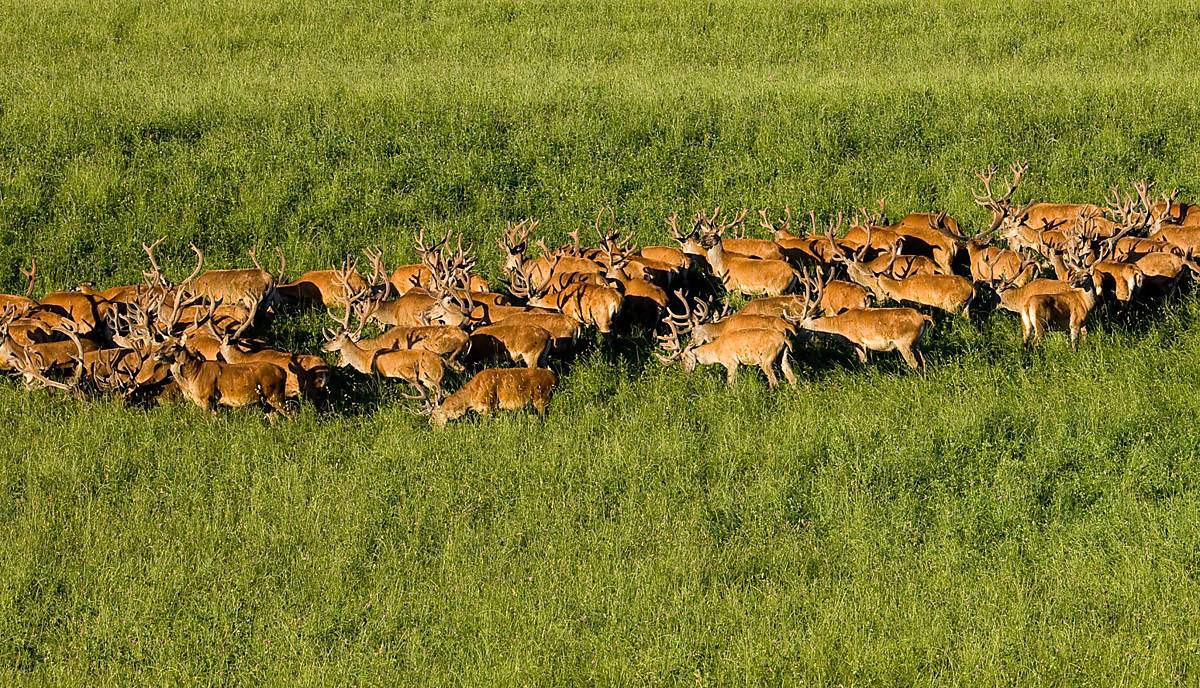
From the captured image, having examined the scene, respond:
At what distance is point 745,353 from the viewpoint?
11.2 m

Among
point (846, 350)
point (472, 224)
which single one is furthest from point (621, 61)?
point (846, 350)

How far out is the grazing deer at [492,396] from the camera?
1062cm

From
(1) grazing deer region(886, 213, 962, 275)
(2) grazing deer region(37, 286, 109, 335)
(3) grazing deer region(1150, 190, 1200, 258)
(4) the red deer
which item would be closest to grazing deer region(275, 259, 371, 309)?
(2) grazing deer region(37, 286, 109, 335)

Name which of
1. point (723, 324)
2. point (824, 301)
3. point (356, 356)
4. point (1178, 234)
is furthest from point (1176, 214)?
point (356, 356)

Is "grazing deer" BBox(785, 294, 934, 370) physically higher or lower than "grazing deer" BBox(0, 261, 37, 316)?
higher

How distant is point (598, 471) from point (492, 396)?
4.26 feet

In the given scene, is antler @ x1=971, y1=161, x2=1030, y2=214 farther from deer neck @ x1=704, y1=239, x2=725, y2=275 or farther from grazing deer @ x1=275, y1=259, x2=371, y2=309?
grazing deer @ x1=275, y1=259, x2=371, y2=309

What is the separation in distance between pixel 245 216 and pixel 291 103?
352cm

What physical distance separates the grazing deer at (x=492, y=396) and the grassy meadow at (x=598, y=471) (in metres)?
0.18

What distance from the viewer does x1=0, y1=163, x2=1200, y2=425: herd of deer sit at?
11.1 metres

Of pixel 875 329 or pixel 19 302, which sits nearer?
pixel 875 329

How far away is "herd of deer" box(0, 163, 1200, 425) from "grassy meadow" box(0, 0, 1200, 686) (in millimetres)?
281

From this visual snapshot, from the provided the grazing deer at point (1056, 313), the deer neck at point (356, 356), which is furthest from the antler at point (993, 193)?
the deer neck at point (356, 356)

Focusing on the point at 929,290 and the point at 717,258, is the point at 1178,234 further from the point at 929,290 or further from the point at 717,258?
the point at 717,258
